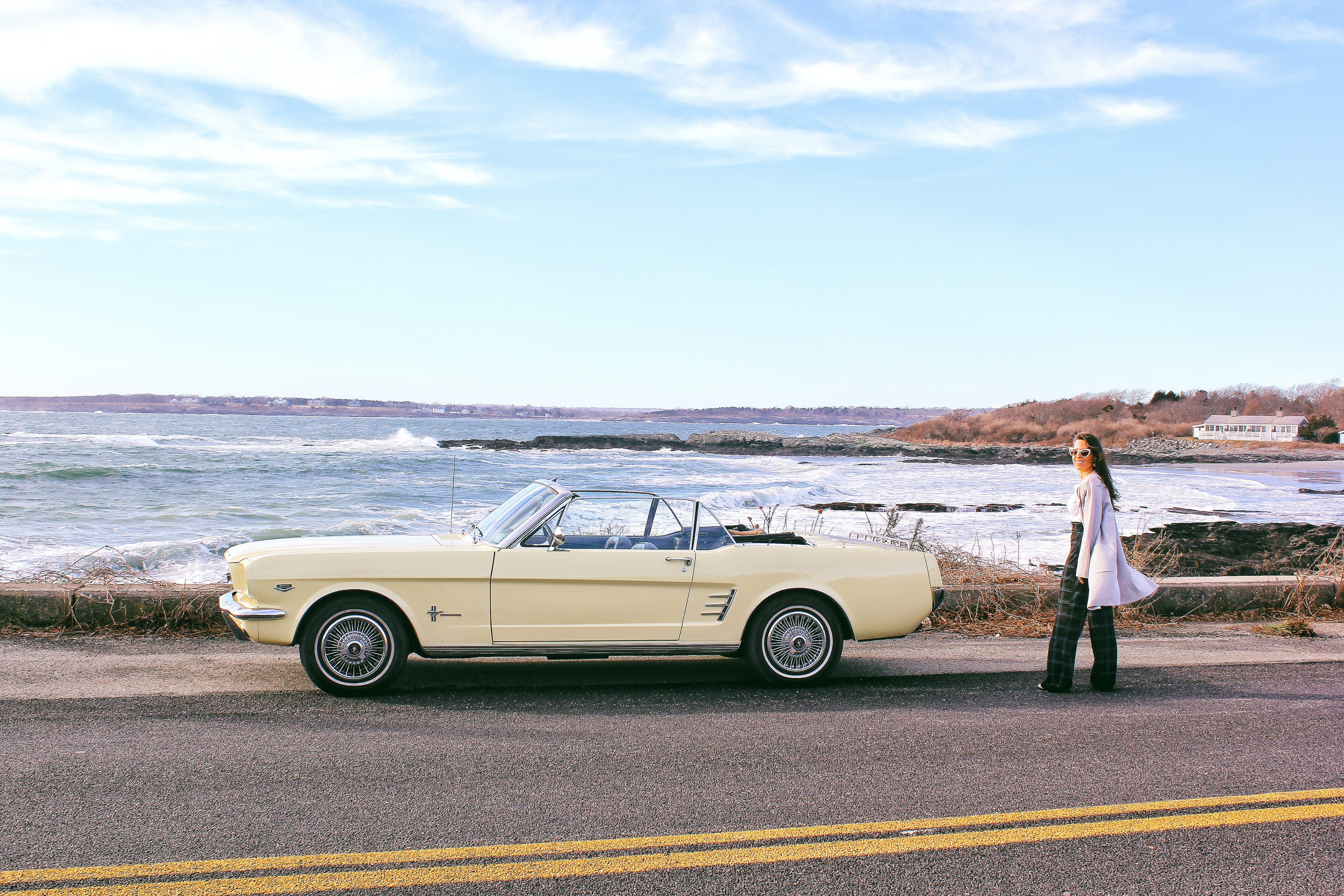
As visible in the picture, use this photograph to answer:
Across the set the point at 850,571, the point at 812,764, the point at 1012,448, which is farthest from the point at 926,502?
the point at 1012,448

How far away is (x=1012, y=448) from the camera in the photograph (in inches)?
2938

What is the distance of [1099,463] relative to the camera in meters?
6.39

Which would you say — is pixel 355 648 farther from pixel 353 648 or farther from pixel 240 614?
pixel 240 614

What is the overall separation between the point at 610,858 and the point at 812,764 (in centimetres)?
150

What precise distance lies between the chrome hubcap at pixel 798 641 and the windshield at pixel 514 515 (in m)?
1.81

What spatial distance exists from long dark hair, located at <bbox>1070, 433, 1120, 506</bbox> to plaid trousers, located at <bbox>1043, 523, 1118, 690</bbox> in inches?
12.4

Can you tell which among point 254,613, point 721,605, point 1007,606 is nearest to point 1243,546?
point 1007,606

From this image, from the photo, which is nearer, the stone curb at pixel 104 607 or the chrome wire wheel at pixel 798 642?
the chrome wire wheel at pixel 798 642

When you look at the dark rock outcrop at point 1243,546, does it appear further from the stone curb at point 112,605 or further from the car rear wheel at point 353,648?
the stone curb at point 112,605

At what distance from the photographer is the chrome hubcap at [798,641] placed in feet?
21.4

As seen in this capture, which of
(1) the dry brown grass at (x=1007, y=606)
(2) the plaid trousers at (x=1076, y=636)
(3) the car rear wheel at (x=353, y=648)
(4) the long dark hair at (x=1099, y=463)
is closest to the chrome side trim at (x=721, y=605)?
(3) the car rear wheel at (x=353, y=648)

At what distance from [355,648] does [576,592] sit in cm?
144

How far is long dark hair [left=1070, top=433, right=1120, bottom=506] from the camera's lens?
20.8 feet

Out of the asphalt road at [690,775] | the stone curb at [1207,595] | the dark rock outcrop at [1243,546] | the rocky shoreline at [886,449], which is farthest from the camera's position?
the rocky shoreline at [886,449]
